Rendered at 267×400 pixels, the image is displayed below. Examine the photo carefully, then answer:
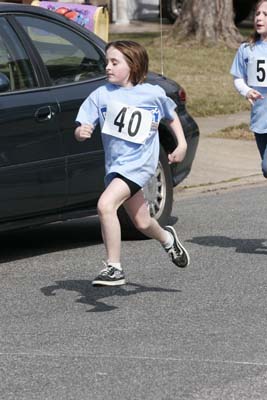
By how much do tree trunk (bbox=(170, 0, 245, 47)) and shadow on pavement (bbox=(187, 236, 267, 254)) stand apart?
42.1 ft

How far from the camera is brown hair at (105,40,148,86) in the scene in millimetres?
6941

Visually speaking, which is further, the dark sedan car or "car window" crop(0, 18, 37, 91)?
"car window" crop(0, 18, 37, 91)

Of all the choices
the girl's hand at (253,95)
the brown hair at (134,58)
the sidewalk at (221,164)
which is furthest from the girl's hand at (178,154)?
the sidewalk at (221,164)

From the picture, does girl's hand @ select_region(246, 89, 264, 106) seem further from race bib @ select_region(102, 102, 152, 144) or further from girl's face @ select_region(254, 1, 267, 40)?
race bib @ select_region(102, 102, 152, 144)

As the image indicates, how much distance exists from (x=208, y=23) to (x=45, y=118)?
13.8 m

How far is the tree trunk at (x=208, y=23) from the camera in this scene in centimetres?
2147

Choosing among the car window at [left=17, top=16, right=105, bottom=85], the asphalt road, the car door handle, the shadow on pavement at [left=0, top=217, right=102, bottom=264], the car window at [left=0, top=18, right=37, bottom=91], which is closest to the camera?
the asphalt road

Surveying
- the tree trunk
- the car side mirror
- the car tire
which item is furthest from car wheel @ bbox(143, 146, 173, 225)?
the tree trunk

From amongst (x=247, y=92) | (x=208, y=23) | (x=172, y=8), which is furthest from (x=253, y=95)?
(x=172, y=8)

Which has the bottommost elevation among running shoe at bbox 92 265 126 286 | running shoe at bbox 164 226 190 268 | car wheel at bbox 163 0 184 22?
car wheel at bbox 163 0 184 22

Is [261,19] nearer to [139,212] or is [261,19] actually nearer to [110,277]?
[139,212]

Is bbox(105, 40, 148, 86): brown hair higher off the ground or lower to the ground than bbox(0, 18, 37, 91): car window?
higher

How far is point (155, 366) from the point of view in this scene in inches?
228

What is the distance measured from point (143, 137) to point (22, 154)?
124 cm
